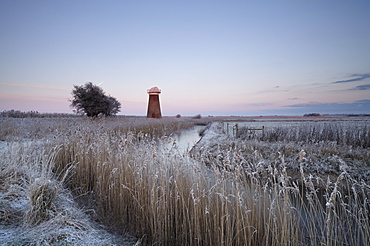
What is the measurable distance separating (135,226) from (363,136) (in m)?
11.5

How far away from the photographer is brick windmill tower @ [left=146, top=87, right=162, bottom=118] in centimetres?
3394

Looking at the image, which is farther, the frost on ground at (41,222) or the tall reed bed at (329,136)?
the tall reed bed at (329,136)

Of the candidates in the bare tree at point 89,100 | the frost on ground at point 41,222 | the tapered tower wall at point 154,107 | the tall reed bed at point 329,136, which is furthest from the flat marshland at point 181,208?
the tapered tower wall at point 154,107

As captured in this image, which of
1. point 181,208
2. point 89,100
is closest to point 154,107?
point 89,100

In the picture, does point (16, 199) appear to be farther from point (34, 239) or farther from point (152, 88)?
point (152, 88)

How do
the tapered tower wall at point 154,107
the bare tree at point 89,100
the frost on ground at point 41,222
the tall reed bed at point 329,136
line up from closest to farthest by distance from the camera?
the frost on ground at point 41,222
the tall reed bed at point 329,136
the bare tree at point 89,100
the tapered tower wall at point 154,107

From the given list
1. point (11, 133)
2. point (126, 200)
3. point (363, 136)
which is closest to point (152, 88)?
point (11, 133)

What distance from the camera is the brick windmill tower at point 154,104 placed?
1336 inches

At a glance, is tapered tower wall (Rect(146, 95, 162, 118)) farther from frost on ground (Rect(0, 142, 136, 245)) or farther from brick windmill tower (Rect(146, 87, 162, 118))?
frost on ground (Rect(0, 142, 136, 245))

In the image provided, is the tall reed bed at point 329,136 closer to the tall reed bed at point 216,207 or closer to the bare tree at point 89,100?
the tall reed bed at point 216,207

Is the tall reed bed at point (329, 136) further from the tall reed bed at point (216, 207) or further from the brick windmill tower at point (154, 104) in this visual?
the brick windmill tower at point (154, 104)

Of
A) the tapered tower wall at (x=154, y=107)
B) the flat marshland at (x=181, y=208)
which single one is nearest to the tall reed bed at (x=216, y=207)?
the flat marshland at (x=181, y=208)

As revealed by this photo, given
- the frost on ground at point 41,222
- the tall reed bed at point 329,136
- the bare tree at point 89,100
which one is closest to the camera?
the frost on ground at point 41,222

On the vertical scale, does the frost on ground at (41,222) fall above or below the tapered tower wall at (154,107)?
below
